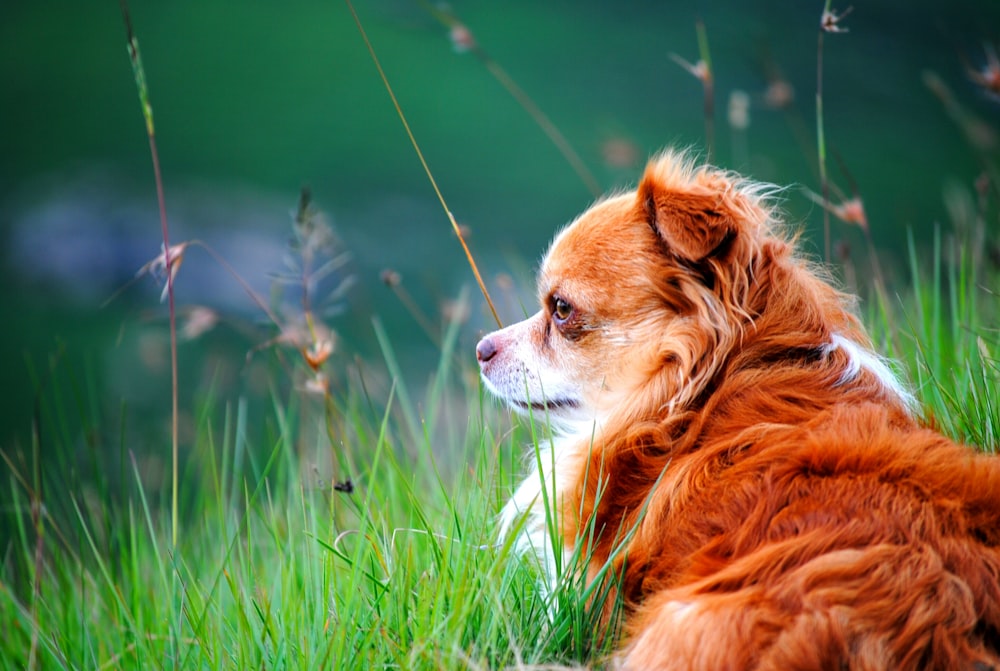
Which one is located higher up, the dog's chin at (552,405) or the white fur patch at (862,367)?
the white fur patch at (862,367)

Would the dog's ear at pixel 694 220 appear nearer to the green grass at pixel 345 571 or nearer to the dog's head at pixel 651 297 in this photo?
the dog's head at pixel 651 297

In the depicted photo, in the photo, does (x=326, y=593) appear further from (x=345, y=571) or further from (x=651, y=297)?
(x=651, y=297)

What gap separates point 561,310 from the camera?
280cm

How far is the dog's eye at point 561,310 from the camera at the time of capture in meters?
2.77

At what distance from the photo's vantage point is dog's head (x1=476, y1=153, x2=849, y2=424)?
2.46 m

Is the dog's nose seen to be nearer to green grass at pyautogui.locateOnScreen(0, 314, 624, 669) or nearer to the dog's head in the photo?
the dog's head

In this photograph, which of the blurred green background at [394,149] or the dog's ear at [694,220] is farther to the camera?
the blurred green background at [394,149]

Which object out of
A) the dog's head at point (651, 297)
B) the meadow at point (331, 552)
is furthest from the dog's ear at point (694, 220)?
the meadow at point (331, 552)

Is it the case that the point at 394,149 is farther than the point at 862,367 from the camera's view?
Yes


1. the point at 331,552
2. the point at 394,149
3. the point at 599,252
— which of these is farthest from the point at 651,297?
the point at 394,149

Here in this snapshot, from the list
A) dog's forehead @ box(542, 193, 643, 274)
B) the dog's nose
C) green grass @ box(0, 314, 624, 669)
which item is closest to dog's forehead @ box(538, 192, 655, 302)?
dog's forehead @ box(542, 193, 643, 274)

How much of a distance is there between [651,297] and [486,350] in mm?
668

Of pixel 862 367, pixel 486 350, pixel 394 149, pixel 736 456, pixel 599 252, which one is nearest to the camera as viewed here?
pixel 736 456

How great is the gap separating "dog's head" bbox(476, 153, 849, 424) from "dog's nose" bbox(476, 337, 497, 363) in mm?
12
